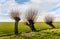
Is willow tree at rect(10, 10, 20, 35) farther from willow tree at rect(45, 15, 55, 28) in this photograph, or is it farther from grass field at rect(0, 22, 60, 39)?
willow tree at rect(45, 15, 55, 28)

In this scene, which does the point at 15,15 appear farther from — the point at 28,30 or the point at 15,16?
the point at 28,30

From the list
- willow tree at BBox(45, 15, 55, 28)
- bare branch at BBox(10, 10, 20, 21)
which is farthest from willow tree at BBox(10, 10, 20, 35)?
Result: willow tree at BBox(45, 15, 55, 28)

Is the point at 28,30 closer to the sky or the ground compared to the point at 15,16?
closer to the ground

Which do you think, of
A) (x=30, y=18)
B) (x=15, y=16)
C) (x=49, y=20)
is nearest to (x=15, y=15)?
(x=15, y=16)

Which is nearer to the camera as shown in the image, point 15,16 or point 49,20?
point 15,16

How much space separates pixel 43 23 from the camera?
697cm

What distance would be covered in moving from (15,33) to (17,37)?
0.43 metres

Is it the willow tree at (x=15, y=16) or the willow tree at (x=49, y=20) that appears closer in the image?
the willow tree at (x=15, y=16)

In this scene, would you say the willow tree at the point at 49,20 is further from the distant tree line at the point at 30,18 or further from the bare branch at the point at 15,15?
the bare branch at the point at 15,15

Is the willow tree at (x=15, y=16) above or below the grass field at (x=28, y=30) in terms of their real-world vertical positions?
above

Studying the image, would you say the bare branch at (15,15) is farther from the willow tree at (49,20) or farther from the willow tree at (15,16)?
the willow tree at (49,20)

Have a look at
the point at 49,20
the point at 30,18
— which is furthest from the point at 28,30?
the point at 49,20

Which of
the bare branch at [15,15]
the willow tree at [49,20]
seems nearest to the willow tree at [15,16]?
the bare branch at [15,15]

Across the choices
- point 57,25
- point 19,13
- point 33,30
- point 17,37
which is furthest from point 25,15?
point 57,25
